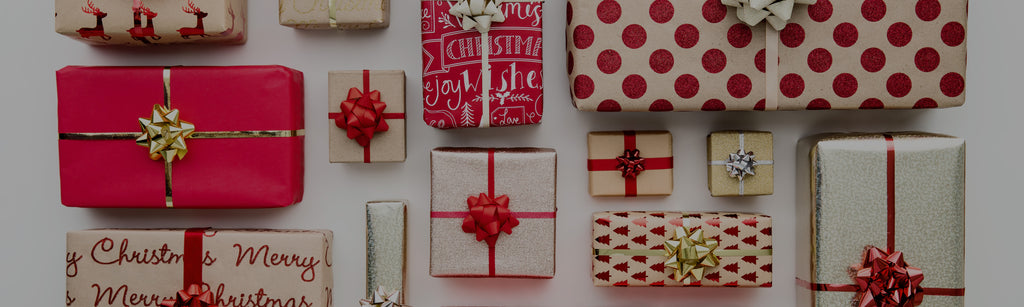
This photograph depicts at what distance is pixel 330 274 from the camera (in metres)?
1.88

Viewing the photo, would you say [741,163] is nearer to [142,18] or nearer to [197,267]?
[197,267]

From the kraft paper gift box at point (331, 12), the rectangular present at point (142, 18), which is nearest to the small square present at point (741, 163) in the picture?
the kraft paper gift box at point (331, 12)

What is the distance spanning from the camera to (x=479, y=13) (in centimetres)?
162

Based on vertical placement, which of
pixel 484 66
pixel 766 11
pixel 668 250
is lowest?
pixel 668 250

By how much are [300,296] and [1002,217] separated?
7.22 feet

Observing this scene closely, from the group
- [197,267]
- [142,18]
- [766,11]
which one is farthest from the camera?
[197,267]

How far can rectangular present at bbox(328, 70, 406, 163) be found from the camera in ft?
5.74

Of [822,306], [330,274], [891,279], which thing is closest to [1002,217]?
[891,279]

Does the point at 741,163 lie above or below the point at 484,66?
below

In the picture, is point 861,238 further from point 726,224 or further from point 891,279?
point 726,224

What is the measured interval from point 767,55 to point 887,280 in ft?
2.36

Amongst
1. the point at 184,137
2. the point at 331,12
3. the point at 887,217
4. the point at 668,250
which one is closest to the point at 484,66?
the point at 331,12

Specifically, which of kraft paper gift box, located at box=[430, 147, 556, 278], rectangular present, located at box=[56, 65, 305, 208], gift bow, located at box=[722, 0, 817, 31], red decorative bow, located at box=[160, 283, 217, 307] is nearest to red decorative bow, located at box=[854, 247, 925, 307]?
gift bow, located at box=[722, 0, 817, 31]

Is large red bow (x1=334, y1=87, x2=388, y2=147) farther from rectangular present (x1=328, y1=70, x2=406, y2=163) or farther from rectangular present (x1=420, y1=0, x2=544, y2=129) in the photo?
rectangular present (x1=420, y1=0, x2=544, y2=129)
